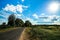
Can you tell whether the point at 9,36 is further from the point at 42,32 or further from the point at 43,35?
the point at 42,32

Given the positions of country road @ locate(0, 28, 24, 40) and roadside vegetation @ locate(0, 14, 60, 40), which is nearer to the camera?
roadside vegetation @ locate(0, 14, 60, 40)

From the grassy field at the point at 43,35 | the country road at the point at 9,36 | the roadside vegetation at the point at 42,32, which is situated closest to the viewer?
the grassy field at the point at 43,35

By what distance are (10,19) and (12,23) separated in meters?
1.63

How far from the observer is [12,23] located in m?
46.2

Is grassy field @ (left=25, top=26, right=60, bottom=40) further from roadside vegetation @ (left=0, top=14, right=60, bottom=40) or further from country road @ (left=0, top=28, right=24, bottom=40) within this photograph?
country road @ (left=0, top=28, right=24, bottom=40)

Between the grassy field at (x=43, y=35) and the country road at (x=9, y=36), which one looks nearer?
the grassy field at (x=43, y=35)

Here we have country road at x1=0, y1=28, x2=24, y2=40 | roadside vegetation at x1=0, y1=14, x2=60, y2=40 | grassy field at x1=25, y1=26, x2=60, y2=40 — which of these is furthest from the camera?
country road at x1=0, y1=28, x2=24, y2=40

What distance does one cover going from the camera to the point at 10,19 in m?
46.6

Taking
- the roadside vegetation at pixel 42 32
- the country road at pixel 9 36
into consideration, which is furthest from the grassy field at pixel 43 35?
the country road at pixel 9 36

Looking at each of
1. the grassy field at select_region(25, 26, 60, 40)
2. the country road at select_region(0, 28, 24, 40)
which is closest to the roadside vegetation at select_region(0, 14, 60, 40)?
the grassy field at select_region(25, 26, 60, 40)

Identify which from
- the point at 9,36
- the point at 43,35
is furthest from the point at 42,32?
the point at 9,36

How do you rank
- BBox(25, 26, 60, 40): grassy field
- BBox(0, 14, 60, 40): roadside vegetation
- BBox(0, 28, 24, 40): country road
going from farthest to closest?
BBox(0, 28, 24, 40): country road
BBox(0, 14, 60, 40): roadside vegetation
BBox(25, 26, 60, 40): grassy field

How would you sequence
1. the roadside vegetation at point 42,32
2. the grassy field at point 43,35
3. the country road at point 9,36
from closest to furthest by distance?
1. the grassy field at point 43,35
2. the roadside vegetation at point 42,32
3. the country road at point 9,36

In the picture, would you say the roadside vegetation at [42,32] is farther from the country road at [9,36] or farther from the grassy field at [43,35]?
the country road at [9,36]
